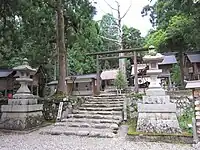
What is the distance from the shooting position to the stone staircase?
8.64 meters

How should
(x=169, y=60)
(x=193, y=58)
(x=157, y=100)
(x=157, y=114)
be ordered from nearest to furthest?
(x=157, y=114)
(x=157, y=100)
(x=193, y=58)
(x=169, y=60)

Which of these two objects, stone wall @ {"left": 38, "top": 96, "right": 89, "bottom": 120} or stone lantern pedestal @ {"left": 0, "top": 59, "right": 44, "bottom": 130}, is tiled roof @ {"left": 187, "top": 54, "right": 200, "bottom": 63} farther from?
stone lantern pedestal @ {"left": 0, "top": 59, "right": 44, "bottom": 130}

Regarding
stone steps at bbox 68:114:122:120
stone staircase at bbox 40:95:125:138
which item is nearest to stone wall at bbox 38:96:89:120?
stone staircase at bbox 40:95:125:138

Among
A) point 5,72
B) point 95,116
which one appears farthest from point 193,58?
point 5,72

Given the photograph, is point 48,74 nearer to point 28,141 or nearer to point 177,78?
point 177,78

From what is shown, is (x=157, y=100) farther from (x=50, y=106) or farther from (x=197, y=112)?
(x=50, y=106)

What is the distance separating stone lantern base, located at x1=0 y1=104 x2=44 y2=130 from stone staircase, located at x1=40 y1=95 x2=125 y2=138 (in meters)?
0.85

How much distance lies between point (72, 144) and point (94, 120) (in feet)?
9.21

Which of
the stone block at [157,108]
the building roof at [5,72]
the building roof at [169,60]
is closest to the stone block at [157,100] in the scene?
the stone block at [157,108]

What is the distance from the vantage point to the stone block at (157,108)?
7.86 metres

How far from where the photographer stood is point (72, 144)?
23.1 ft

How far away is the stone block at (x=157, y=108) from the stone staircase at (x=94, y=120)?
1.45 meters

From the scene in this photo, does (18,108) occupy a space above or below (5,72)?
below

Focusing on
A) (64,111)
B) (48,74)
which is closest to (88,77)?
(48,74)
